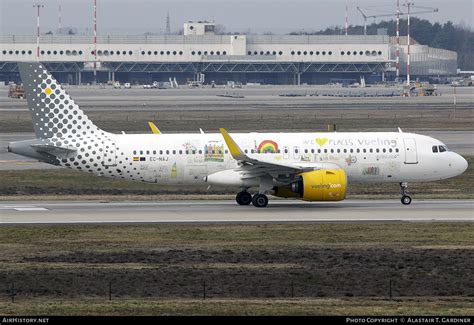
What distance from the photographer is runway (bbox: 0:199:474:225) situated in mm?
46781

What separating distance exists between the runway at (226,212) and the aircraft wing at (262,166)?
1655mm

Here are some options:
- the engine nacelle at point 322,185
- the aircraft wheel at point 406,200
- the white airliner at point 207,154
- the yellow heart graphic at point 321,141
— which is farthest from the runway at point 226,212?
the yellow heart graphic at point 321,141

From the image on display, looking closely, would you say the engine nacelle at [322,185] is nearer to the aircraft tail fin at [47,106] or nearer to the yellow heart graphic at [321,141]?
the yellow heart graphic at [321,141]

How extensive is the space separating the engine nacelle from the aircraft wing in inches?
29.0

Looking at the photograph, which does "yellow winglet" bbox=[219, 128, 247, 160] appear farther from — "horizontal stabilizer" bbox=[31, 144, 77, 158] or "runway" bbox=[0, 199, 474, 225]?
"horizontal stabilizer" bbox=[31, 144, 77, 158]

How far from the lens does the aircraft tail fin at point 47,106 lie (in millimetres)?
51344

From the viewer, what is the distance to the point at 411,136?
53219 mm

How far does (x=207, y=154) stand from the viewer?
51656 millimetres

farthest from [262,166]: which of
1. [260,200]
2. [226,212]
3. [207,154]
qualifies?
[207,154]

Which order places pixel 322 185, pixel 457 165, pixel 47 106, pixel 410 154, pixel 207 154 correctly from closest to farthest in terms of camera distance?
pixel 322 185 < pixel 47 106 < pixel 207 154 < pixel 410 154 < pixel 457 165

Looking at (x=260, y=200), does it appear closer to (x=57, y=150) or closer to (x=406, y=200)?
(x=406, y=200)

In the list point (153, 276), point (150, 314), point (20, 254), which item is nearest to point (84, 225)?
point (20, 254)

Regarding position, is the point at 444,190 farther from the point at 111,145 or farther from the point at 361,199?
the point at 111,145

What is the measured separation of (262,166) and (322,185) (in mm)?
2936
